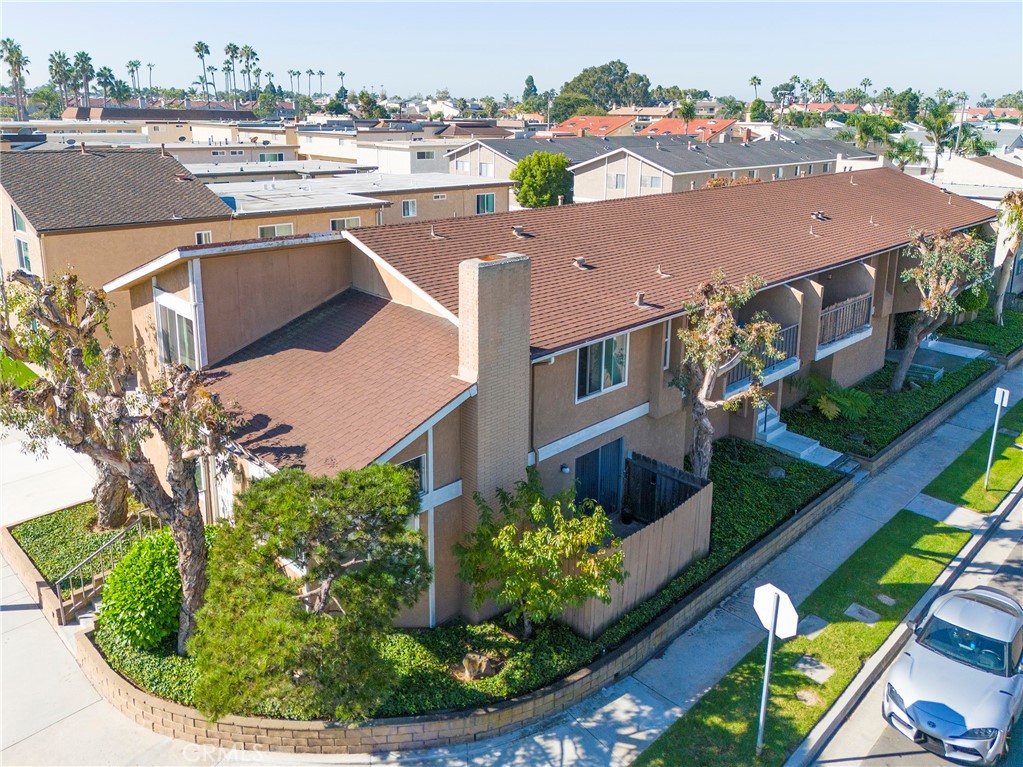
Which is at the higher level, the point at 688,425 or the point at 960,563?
the point at 688,425

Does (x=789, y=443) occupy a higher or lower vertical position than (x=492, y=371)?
lower

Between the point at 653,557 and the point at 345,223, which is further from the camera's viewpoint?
the point at 345,223

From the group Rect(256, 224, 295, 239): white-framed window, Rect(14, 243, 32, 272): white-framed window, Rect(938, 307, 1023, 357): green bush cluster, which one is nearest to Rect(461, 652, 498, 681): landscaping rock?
Rect(256, 224, 295, 239): white-framed window

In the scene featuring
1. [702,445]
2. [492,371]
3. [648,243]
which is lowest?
[702,445]

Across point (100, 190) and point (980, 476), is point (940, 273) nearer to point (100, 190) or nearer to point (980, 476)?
point (980, 476)

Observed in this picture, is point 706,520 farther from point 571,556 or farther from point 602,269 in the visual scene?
point 602,269

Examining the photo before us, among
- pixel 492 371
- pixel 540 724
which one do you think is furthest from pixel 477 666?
pixel 492 371

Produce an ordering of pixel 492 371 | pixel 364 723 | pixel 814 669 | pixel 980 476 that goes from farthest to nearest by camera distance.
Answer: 1. pixel 980 476
2. pixel 814 669
3. pixel 492 371
4. pixel 364 723

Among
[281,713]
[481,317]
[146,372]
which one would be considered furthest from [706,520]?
[146,372]
